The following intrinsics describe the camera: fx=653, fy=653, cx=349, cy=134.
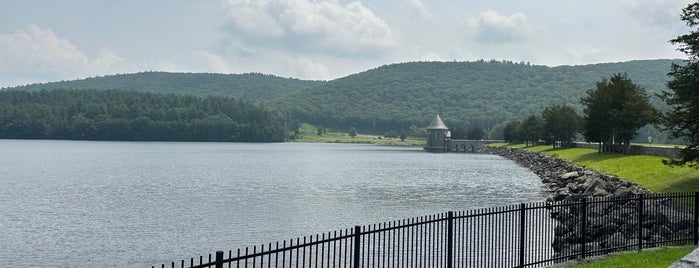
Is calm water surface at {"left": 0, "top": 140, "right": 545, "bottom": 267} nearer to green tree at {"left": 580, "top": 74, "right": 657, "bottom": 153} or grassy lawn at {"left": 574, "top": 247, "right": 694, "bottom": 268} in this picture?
green tree at {"left": 580, "top": 74, "right": 657, "bottom": 153}

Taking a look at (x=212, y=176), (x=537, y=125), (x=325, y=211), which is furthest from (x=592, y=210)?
(x=537, y=125)

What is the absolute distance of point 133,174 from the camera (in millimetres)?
99312

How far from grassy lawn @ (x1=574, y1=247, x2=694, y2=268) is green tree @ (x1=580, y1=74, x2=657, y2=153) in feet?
183

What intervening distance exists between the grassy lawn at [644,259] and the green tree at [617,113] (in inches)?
2191

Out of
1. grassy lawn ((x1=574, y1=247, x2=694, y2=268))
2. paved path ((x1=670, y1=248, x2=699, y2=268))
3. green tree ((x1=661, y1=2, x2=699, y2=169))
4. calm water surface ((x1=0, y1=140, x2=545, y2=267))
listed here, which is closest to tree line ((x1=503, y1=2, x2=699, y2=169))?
green tree ((x1=661, y1=2, x2=699, y2=169))

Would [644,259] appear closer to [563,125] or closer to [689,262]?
[689,262]

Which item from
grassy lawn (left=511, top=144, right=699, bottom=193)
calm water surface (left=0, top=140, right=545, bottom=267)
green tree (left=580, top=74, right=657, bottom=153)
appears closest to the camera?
calm water surface (left=0, top=140, right=545, bottom=267)

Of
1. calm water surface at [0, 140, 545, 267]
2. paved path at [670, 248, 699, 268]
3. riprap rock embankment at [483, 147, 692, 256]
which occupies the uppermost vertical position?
paved path at [670, 248, 699, 268]

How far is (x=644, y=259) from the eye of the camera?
19875mm

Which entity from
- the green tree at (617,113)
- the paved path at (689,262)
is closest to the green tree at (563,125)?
the green tree at (617,113)

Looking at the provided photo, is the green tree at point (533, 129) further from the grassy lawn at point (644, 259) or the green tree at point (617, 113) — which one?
the grassy lawn at point (644, 259)

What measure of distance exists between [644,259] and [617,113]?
61.9 m

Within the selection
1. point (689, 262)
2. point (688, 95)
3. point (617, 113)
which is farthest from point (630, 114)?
point (689, 262)

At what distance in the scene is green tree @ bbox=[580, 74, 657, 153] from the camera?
7794 centimetres
